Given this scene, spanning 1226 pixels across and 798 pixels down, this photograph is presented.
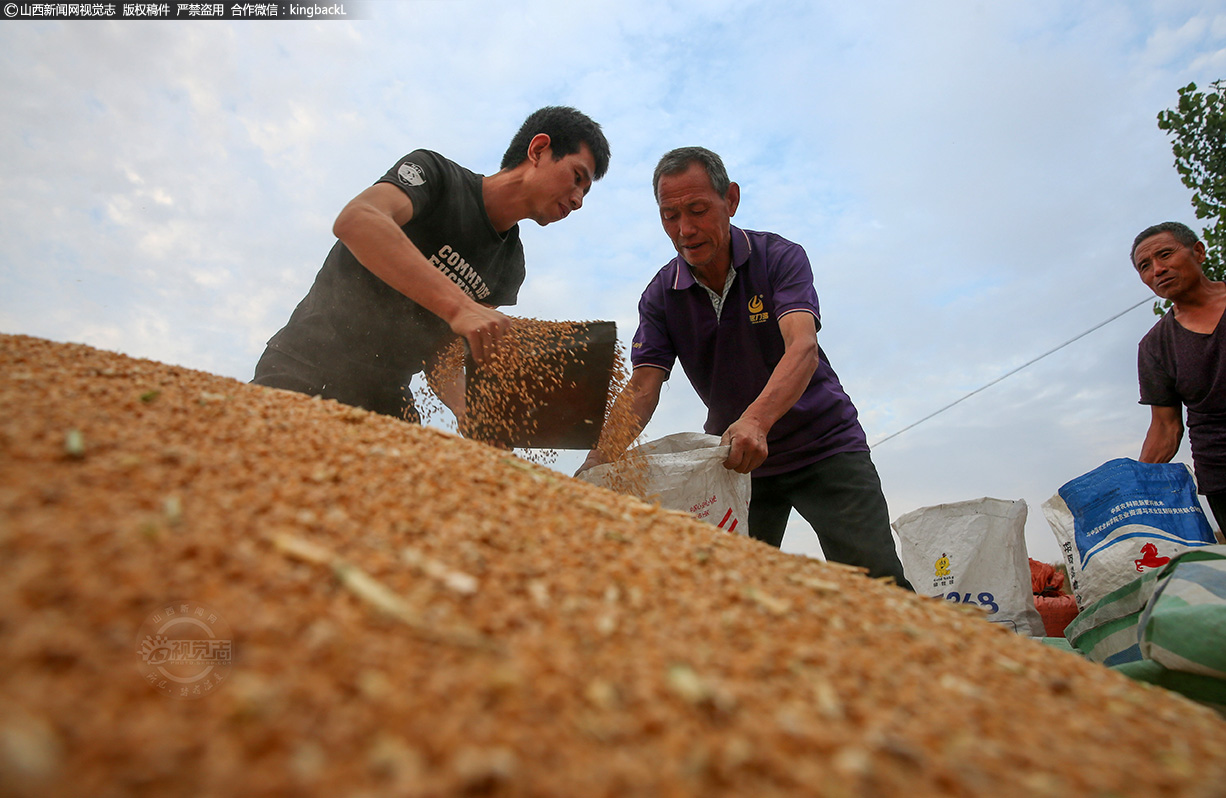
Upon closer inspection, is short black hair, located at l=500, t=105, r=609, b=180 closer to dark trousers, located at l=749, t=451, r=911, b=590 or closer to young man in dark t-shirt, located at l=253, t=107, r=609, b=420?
young man in dark t-shirt, located at l=253, t=107, r=609, b=420

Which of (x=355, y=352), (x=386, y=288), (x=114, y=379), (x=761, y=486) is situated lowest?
(x=114, y=379)

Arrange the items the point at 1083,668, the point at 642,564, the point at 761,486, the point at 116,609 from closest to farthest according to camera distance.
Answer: the point at 116,609, the point at 642,564, the point at 1083,668, the point at 761,486

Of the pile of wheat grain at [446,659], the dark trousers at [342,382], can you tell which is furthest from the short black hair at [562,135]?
the pile of wheat grain at [446,659]

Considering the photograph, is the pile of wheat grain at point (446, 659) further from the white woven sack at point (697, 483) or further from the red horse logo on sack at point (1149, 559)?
the red horse logo on sack at point (1149, 559)

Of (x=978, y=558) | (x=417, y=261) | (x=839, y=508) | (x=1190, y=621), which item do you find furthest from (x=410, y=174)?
(x=978, y=558)

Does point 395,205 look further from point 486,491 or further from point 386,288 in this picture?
point 486,491

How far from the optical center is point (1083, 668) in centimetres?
105

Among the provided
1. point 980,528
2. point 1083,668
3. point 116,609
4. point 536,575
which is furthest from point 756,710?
point 980,528

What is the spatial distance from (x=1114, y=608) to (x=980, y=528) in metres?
1.69

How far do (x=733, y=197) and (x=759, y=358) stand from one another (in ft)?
2.63

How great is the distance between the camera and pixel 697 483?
83.9 inches

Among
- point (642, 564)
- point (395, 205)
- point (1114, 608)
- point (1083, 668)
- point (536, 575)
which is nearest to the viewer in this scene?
point (536, 575)

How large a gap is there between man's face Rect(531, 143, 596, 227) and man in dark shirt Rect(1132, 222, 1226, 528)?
2901 millimetres

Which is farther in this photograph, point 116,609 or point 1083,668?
point 1083,668
